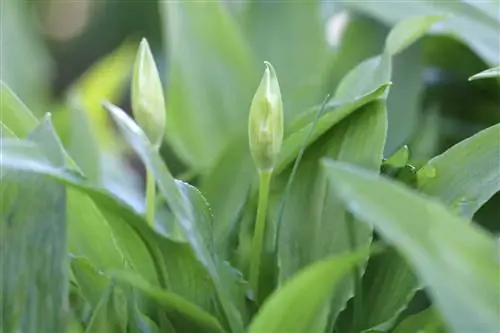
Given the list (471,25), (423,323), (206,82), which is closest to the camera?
(423,323)

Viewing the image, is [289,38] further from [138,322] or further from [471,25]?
[138,322]

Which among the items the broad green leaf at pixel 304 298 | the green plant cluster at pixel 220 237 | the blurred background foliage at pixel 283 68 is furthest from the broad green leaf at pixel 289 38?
the broad green leaf at pixel 304 298

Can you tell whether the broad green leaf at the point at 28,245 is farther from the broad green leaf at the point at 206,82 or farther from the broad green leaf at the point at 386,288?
the broad green leaf at the point at 206,82

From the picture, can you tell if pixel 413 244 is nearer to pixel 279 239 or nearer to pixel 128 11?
pixel 279 239

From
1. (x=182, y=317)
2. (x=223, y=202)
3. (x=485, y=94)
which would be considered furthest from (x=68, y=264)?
(x=485, y=94)

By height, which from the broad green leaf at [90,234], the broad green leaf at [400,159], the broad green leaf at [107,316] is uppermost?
the broad green leaf at [400,159]

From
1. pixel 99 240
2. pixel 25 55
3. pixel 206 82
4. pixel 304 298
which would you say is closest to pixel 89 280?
pixel 99 240
